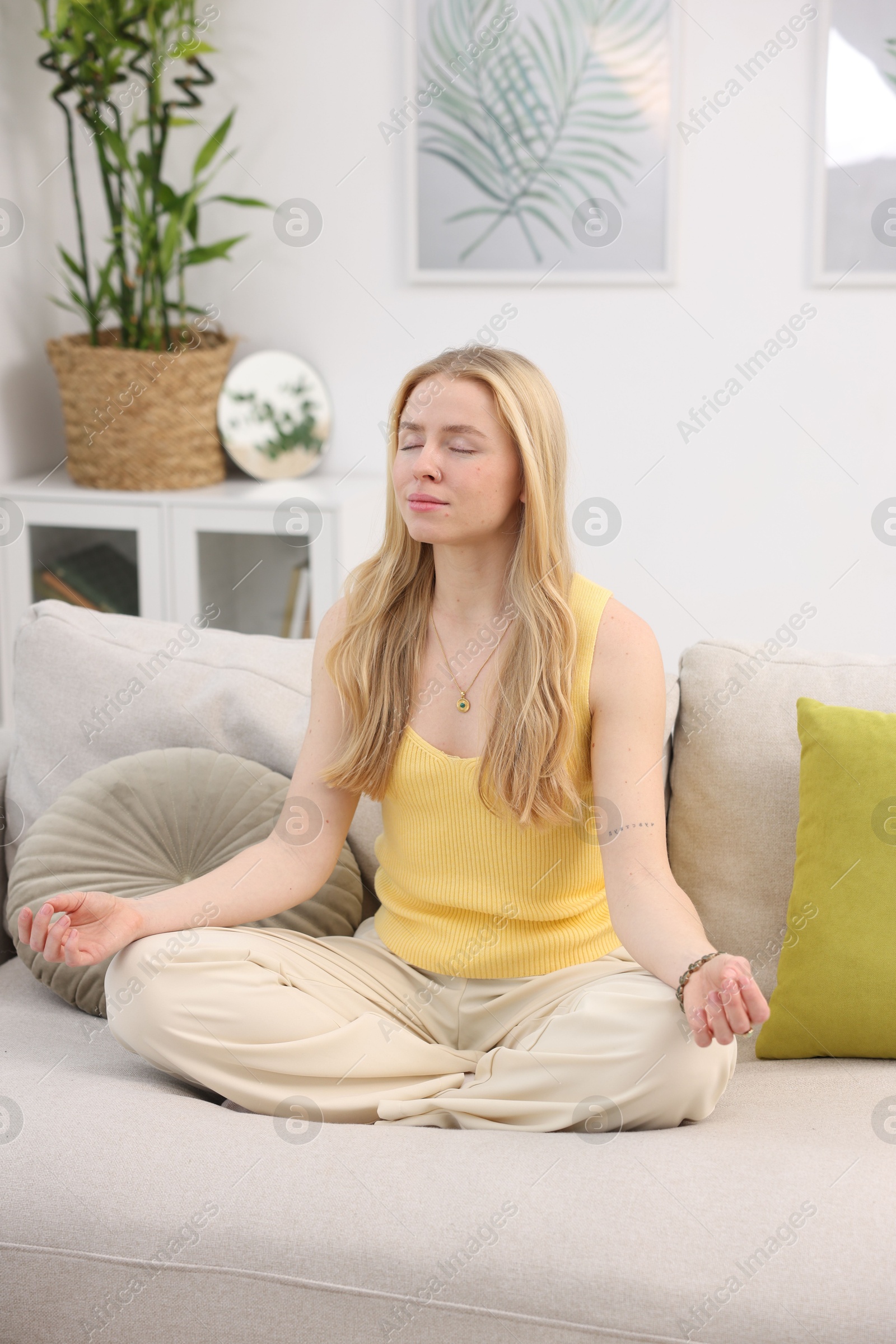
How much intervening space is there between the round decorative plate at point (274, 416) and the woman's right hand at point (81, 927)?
1818mm

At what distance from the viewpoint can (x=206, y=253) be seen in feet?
9.30

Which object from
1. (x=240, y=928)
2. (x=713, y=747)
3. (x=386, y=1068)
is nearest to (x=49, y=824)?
(x=240, y=928)

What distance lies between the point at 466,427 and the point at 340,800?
470mm

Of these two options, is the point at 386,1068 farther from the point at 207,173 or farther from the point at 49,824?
the point at 207,173

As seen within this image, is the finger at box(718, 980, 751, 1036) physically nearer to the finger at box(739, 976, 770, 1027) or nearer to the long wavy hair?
the finger at box(739, 976, 770, 1027)

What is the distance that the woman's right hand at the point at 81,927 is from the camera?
1251 millimetres

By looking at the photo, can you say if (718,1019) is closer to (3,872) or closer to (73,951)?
(73,951)

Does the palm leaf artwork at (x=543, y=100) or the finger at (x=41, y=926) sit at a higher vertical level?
the palm leaf artwork at (x=543, y=100)

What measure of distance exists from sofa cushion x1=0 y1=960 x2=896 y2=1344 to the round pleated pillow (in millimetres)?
329

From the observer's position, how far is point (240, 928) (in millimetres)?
1426

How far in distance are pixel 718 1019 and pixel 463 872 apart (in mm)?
399

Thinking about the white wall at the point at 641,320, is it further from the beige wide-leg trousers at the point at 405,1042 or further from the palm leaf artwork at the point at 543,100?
the beige wide-leg trousers at the point at 405,1042

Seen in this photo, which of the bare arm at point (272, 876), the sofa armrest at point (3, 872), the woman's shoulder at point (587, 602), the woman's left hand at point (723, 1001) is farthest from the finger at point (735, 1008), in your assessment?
the sofa armrest at point (3, 872)

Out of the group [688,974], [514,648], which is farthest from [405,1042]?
[514,648]
